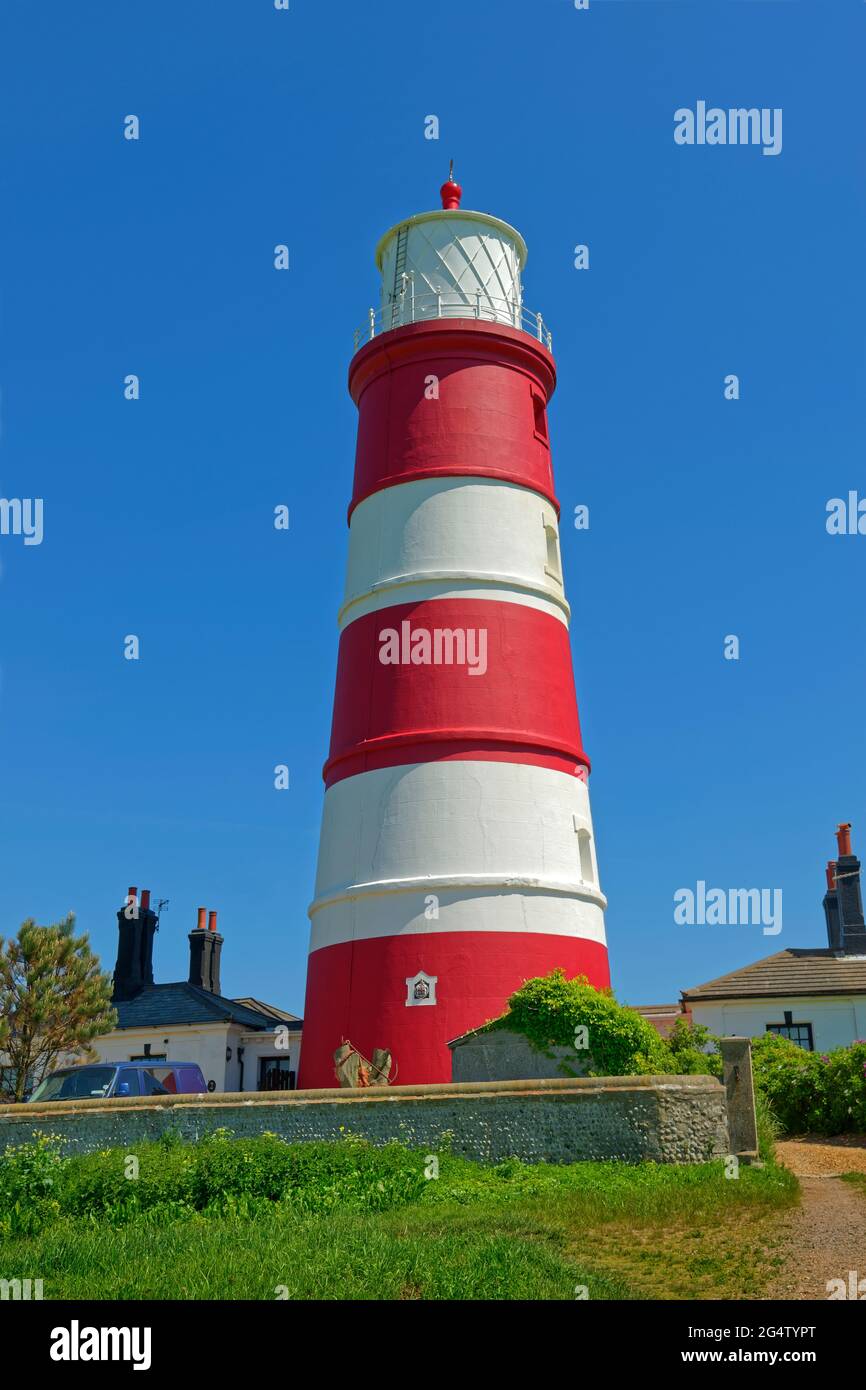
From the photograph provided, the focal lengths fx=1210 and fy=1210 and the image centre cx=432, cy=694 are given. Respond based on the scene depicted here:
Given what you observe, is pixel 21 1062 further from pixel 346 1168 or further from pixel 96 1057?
pixel 346 1168

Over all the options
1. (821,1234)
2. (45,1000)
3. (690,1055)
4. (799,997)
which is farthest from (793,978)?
(821,1234)

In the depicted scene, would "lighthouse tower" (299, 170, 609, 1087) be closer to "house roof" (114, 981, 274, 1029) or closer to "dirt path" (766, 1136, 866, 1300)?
"dirt path" (766, 1136, 866, 1300)

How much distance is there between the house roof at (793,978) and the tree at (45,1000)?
14.5 metres

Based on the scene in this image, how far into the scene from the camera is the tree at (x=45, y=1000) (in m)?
25.8

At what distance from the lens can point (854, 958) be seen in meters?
31.0

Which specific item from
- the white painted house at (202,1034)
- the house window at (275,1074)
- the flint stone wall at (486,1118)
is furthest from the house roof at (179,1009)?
the flint stone wall at (486,1118)

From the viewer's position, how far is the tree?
25.8m

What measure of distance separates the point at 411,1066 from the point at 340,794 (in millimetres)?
4637

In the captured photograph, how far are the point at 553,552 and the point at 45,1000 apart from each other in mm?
14403

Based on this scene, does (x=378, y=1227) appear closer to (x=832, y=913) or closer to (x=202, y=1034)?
(x=202, y=1034)

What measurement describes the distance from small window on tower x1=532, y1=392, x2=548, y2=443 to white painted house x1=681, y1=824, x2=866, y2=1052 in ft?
49.8

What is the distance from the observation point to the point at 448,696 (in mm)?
19328

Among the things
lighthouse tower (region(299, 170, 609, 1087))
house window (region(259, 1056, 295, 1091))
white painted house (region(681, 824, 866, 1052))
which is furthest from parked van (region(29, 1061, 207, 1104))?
white painted house (region(681, 824, 866, 1052))
